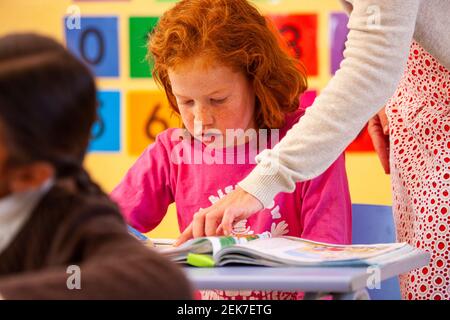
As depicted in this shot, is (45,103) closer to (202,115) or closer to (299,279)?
(299,279)

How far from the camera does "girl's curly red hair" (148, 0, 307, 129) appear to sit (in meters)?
1.70

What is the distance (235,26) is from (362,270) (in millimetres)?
755

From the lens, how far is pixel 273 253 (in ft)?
4.11

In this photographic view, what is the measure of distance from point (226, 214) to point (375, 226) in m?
0.60

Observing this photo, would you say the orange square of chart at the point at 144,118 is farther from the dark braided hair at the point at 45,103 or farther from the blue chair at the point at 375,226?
the dark braided hair at the point at 45,103

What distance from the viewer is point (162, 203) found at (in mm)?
1819

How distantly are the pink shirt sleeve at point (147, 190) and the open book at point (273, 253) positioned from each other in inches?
18.9

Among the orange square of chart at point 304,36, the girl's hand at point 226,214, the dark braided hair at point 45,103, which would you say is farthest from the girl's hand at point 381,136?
the dark braided hair at point 45,103

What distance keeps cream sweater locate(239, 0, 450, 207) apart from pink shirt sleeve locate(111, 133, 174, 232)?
1.50 feet

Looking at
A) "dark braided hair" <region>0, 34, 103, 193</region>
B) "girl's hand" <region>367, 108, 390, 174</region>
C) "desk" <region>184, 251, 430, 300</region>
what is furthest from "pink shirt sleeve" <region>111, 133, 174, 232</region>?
"dark braided hair" <region>0, 34, 103, 193</region>

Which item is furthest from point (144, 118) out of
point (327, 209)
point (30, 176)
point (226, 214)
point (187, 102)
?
point (30, 176)

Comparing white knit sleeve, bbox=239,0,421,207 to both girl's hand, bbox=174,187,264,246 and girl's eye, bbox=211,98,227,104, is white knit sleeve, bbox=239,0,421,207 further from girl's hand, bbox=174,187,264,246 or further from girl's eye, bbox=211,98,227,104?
girl's eye, bbox=211,98,227,104

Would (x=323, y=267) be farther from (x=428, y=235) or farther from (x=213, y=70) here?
(x=213, y=70)

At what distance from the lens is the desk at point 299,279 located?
3.50 feet
